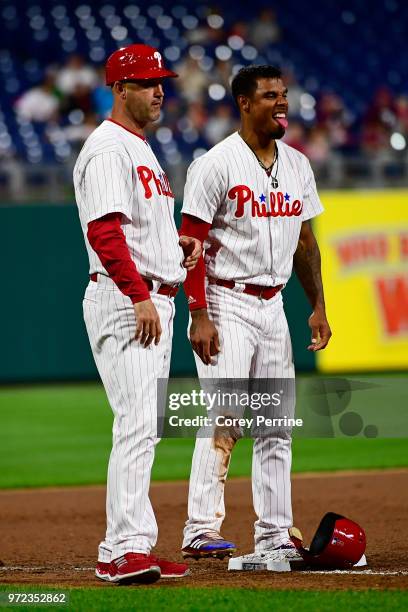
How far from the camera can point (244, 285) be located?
431 centimetres

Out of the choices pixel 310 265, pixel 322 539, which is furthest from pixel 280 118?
pixel 322 539

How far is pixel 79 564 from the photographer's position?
4.51 m

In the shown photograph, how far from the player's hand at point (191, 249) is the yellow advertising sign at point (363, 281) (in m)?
7.26

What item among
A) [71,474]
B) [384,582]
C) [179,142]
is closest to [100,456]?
[71,474]

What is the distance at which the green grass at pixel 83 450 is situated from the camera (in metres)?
7.39

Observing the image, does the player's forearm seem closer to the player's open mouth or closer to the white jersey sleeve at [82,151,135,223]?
the player's open mouth

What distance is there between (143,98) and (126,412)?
1.09m

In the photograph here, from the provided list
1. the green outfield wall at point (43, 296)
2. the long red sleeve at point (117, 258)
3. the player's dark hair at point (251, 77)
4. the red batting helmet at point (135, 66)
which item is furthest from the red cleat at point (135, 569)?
the green outfield wall at point (43, 296)

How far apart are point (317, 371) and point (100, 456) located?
403 centimetres

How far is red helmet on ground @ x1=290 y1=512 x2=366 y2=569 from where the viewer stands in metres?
4.14

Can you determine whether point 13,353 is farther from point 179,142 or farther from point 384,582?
point 384,582

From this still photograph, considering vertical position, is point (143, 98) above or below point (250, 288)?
above

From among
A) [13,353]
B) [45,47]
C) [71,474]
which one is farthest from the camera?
[45,47]

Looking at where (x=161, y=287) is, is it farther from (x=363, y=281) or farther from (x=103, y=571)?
(x=363, y=281)
